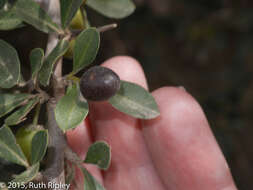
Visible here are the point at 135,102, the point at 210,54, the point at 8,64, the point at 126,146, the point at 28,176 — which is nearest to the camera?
the point at 28,176

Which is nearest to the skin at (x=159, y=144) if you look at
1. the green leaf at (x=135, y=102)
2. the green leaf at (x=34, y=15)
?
the green leaf at (x=135, y=102)

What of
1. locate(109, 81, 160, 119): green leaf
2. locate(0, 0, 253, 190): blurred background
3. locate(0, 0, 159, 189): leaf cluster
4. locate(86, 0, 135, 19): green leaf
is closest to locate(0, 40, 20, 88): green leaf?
locate(0, 0, 159, 189): leaf cluster

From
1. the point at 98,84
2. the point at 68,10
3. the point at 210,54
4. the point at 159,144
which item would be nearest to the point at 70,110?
the point at 98,84

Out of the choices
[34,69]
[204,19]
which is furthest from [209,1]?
[34,69]

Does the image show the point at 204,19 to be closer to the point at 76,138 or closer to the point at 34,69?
the point at 76,138

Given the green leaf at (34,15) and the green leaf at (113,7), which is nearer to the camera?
the green leaf at (34,15)

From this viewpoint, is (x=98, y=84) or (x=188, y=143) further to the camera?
(x=188, y=143)

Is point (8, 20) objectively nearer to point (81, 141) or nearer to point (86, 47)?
point (86, 47)

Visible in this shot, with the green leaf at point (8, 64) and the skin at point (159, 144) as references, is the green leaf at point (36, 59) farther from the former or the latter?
the skin at point (159, 144)
